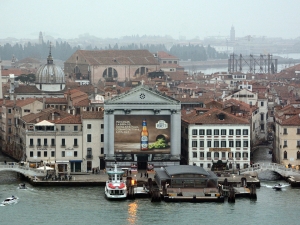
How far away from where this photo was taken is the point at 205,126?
51125mm

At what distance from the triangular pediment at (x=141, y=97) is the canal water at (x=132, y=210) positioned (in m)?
5.20

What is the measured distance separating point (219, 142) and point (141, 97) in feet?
13.0

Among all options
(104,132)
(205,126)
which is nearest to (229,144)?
(205,126)

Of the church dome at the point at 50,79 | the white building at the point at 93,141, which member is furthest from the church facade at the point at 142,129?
the church dome at the point at 50,79

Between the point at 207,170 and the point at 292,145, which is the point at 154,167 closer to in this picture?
the point at 207,170

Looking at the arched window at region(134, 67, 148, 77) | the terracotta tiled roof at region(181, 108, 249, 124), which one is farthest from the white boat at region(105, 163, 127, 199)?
the arched window at region(134, 67, 148, 77)

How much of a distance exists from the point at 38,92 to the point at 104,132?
19.9m

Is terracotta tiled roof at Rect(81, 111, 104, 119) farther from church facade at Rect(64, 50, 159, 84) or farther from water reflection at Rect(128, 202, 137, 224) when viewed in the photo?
church facade at Rect(64, 50, 159, 84)

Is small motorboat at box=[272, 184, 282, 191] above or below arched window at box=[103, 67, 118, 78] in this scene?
below

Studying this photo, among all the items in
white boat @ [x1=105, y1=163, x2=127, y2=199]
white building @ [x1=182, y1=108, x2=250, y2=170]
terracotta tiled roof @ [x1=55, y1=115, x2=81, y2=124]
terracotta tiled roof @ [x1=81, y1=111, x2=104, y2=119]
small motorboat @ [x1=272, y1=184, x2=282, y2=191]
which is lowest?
small motorboat @ [x1=272, y1=184, x2=282, y2=191]

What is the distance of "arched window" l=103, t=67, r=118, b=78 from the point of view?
105 m

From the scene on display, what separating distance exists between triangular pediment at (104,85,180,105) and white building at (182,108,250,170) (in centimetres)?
175

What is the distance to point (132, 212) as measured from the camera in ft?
140

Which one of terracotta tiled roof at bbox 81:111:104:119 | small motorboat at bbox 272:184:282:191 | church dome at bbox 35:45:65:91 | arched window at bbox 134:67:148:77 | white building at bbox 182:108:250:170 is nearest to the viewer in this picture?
small motorboat at bbox 272:184:282:191
